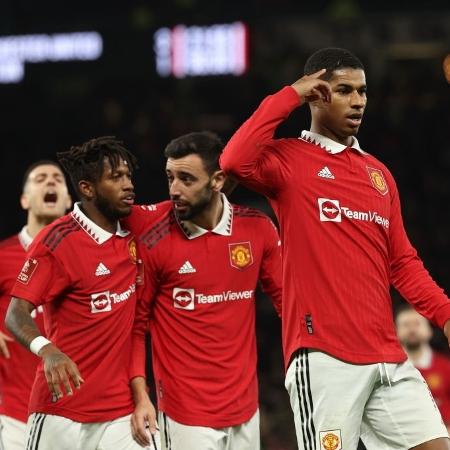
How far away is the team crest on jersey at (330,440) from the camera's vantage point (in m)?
4.50

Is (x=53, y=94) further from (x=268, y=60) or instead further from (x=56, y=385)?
(x=56, y=385)

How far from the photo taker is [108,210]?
5375mm

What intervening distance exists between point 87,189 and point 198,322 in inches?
34.0

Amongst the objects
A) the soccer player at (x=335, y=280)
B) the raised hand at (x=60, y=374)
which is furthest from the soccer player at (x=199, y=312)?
the soccer player at (x=335, y=280)

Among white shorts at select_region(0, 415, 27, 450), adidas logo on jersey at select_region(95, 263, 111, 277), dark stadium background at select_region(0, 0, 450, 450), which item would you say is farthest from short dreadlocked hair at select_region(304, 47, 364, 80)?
dark stadium background at select_region(0, 0, 450, 450)

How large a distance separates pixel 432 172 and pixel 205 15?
12.5 feet

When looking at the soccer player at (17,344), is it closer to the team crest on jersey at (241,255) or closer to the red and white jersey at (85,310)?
the red and white jersey at (85,310)

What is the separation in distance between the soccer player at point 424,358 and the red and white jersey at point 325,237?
3.96 metres

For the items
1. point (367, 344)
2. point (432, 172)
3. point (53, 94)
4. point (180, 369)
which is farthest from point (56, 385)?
point (53, 94)

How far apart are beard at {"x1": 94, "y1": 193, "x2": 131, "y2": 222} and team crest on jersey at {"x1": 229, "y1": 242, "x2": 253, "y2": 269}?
2.00 ft

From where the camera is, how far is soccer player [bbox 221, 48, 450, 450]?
455cm

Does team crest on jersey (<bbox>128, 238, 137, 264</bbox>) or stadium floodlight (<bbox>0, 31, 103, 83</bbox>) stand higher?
stadium floodlight (<bbox>0, 31, 103, 83</bbox>)

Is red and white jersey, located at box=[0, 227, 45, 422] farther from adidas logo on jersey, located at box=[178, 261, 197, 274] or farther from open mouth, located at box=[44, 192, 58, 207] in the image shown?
adidas logo on jersey, located at box=[178, 261, 197, 274]

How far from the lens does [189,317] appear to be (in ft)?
18.0
